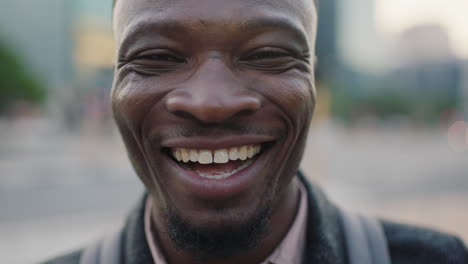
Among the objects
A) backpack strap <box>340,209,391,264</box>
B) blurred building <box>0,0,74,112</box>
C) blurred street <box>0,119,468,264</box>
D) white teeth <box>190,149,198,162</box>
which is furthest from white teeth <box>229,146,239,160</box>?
blurred building <box>0,0,74,112</box>

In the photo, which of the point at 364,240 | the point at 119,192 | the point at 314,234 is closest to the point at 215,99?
the point at 314,234

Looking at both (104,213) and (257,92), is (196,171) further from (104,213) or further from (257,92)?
(104,213)

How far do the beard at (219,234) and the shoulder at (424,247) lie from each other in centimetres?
62

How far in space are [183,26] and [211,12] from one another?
0.31 ft

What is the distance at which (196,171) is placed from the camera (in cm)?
140

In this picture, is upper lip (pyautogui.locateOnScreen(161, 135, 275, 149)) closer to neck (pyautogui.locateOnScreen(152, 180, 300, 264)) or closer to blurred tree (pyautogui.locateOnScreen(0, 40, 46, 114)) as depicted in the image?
neck (pyautogui.locateOnScreen(152, 180, 300, 264))

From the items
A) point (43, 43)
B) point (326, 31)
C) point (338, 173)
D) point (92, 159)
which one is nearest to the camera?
point (338, 173)

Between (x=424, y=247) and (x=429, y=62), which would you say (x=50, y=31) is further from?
(x=429, y=62)

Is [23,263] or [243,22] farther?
[23,263]

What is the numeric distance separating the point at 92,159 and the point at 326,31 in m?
54.7

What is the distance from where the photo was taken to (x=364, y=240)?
1.63m

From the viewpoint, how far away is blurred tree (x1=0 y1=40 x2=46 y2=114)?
22219 millimetres

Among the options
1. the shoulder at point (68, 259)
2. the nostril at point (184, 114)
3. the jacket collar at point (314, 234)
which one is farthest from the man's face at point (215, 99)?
the shoulder at point (68, 259)

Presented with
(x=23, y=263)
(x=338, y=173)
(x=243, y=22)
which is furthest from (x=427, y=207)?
(x=243, y=22)
